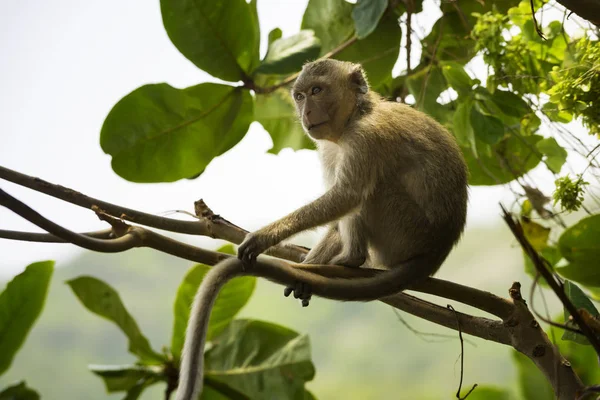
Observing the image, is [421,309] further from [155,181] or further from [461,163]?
[155,181]

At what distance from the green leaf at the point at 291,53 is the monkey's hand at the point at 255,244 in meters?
0.92

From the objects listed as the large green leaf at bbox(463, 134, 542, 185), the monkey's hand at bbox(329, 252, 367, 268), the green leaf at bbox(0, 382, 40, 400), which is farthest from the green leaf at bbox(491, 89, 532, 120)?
the green leaf at bbox(0, 382, 40, 400)

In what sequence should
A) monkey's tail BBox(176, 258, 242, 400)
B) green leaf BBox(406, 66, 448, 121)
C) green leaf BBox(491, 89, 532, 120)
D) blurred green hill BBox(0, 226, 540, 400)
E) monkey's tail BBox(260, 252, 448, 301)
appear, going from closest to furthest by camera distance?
1. monkey's tail BBox(176, 258, 242, 400)
2. monkey's tail BBox(260, 252, 448, 301)
3. green leaf BBox(491, 89, 532, 120)
4. green leaf BBox(406, 66, 448, 121)
5. blurred green hill BBox(0, 226, 540, 400)

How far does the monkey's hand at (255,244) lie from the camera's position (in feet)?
6.21

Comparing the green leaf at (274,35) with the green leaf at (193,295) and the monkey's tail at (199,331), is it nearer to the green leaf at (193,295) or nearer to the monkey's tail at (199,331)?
the green leaf at (193,295)

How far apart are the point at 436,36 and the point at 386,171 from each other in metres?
0.90

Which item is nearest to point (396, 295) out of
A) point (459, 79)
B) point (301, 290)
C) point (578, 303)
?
point (301, 290)

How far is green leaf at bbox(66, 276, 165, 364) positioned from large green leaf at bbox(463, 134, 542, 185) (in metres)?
1.66

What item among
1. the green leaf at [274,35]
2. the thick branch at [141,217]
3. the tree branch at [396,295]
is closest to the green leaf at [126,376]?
the thick branch at [141,217]

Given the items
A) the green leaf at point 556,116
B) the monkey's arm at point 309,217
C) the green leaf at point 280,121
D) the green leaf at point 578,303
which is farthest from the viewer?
the green leaf at point 280,121

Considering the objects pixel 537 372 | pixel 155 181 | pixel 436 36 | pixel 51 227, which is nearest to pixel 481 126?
pixel 436 36

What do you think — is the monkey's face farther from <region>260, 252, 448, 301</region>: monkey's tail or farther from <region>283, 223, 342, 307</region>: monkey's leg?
<region>260, 252, 448, 301</region>: monkey's tail

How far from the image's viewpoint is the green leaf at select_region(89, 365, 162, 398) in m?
2.95

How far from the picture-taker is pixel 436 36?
3.02 meters
